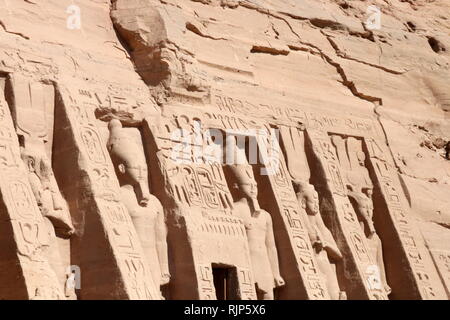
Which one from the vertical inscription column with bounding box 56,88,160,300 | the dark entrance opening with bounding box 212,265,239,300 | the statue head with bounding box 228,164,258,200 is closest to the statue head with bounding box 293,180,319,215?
the statue head with bounding box 228,164,258,200

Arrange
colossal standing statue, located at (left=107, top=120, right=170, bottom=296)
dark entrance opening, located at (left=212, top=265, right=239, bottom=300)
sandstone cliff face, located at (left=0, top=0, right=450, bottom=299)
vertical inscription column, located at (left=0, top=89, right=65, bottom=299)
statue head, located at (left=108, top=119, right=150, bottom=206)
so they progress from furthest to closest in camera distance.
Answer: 1. dark entrance opening, located at (left=212, top=265, right=239, bottom=300)
2. statue head, located at (left=108, top=119, right=150, bottom=206)
3. colossal standing statue, located at (left=107, top=120, right=170, bottom=296)
4. sandstone cliff face, located at (left=0, top=0, right=450, bottom=299)
5. vertical inscription column, located at (left=0, top=89, right=65, bottom=299)

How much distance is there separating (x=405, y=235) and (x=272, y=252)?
195cm

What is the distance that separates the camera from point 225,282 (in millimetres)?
11406

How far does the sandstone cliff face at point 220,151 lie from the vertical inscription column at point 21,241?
16mm

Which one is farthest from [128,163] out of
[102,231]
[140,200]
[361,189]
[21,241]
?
[361,189]

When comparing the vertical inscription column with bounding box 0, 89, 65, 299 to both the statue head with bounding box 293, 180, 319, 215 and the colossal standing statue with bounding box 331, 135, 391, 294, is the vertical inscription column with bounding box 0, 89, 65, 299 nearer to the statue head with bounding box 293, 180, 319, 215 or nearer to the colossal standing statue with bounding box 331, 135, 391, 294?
the statue head with bounding box 293, 180, 319, 215

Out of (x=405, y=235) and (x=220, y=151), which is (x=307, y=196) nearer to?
(x=220, y=151)

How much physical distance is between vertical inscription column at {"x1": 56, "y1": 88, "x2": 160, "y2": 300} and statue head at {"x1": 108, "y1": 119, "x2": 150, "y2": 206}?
0.20m

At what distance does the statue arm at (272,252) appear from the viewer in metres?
12.0

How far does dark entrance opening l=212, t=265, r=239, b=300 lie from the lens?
1134cm

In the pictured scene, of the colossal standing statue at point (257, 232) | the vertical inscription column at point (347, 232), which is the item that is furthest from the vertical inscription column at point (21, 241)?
the vertical inscription column at point (347, 232)
